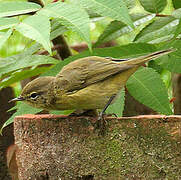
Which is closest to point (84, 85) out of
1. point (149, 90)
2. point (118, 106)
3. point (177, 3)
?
point (118, 106)

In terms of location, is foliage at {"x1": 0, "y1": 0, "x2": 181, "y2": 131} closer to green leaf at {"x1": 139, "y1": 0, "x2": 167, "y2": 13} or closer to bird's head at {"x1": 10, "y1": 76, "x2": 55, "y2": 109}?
green leaf at {"x1": 139, "y1": 0, "x2": 167, "y2": 13}

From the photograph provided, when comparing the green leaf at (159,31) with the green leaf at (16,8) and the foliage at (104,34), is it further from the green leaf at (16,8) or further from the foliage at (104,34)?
the green leaf at (16,8)

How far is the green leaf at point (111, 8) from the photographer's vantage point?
2375mm

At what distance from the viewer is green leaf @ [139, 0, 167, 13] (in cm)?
323

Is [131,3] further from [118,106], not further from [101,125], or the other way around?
[101,125]

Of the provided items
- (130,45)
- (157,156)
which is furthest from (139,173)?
(130,45)

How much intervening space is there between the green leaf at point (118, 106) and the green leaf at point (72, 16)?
0.74m

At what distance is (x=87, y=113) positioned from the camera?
2871 mm

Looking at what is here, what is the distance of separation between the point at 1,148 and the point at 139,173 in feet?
6.70

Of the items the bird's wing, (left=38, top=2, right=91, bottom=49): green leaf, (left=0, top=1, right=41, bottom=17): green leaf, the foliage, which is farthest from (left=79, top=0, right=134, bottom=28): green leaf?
the bird's wing

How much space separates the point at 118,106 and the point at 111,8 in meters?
0.73

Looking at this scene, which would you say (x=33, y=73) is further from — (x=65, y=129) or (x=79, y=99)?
(x=65, y=129)

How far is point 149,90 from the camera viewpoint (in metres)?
2.85

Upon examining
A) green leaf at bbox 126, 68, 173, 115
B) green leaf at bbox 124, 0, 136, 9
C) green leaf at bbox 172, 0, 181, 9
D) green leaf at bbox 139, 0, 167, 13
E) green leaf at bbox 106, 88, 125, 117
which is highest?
green leaf at bbox 124, 0, 136, 9
